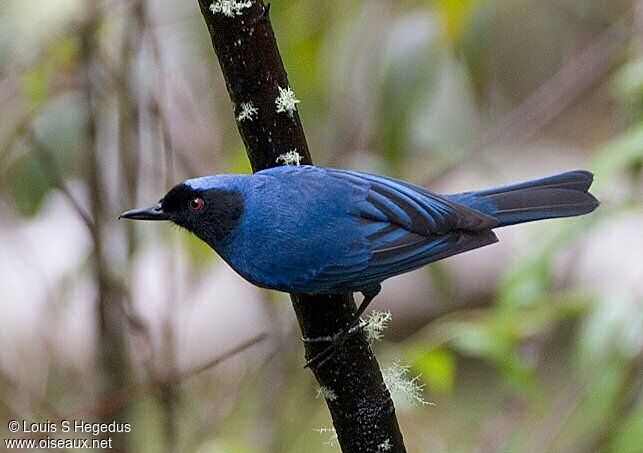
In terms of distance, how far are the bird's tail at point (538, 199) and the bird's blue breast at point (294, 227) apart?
354 mm

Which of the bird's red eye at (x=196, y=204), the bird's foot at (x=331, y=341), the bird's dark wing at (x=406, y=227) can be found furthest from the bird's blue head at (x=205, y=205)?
the bird's foot at (x=331, y=341)

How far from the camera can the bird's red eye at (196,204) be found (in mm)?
2445

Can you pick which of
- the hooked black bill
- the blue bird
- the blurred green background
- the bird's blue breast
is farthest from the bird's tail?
the hooked black bill

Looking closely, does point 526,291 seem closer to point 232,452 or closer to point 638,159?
point 638,159

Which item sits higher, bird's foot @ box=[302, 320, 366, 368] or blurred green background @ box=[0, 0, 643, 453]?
blurred green background @ box=[0, 0, 643, 453]

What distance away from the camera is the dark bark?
1.88m

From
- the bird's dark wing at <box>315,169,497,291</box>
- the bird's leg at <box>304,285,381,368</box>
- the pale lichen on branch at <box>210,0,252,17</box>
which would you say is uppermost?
the pale lichen on branch at <box>210,0,252,17</box>

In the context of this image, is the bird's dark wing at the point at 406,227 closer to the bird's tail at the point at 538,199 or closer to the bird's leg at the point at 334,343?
the bird's tail at the point at 538,199

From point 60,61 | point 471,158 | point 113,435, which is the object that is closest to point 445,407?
point 471,158

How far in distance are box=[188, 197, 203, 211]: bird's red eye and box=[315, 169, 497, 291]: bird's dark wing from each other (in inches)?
13.6

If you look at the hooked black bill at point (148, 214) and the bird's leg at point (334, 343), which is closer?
the bird's leg at point (334, 343)

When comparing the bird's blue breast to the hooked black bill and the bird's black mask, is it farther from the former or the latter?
the hooked black bill

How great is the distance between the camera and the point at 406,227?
2396mm

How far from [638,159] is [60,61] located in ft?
6.39
